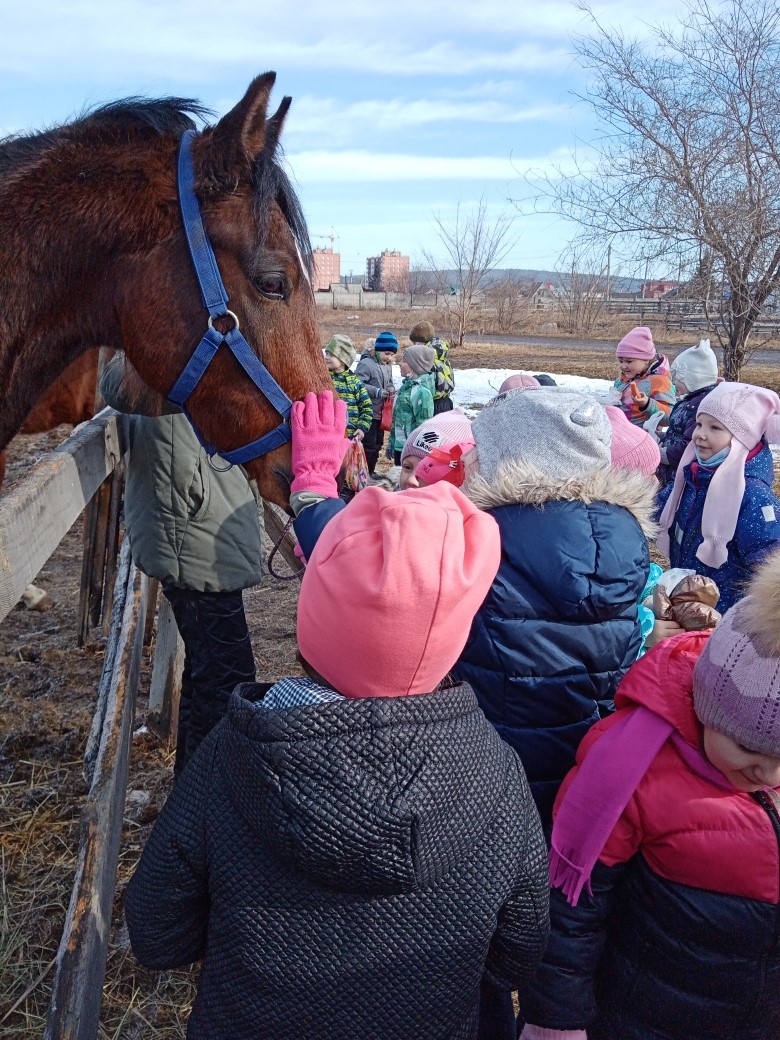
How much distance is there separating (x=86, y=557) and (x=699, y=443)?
340 centimetres

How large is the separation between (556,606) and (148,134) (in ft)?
5.67

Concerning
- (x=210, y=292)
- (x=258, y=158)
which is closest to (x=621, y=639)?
(x=210, y=292)

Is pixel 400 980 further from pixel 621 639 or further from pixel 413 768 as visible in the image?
pixel 621 639

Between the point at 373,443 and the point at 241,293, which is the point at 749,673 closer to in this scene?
the point at 241,293

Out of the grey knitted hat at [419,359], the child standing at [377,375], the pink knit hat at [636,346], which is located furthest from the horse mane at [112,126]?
the child standing at [377,375]

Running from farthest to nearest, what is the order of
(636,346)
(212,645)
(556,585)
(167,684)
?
(636,346) → (167,684) → (212,645) → (556,585)

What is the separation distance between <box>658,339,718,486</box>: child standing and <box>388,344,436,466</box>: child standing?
2.80 meters

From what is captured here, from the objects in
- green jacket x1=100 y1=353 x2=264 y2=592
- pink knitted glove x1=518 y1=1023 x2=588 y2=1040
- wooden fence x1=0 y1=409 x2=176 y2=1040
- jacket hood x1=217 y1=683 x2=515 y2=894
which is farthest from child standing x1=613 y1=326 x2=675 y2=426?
jacket hood x1=217 y1=683 x2=515 y2=894

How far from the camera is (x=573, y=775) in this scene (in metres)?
1.63

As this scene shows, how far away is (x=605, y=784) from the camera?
1.52 m

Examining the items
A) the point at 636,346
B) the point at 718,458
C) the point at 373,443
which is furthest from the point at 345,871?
the point at 373,443

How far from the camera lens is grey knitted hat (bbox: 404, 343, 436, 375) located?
26.7 ft

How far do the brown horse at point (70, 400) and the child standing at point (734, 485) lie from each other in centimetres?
341

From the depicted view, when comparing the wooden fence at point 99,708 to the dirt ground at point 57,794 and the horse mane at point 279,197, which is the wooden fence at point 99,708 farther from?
the horse mane at point 279,197
